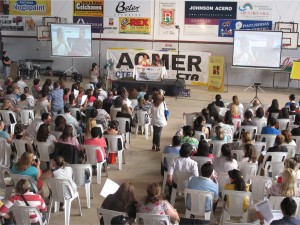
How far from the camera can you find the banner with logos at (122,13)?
61.9ft

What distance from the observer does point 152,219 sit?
16.0ft

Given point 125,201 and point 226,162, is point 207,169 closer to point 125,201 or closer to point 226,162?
point 226,162

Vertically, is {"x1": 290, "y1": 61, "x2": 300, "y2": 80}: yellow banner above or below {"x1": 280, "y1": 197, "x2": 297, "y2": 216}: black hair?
above

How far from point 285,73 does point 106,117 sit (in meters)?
10.2

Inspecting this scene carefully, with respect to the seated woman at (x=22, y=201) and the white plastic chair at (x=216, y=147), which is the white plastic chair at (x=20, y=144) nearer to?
the seated woman at (x=22, y=201)

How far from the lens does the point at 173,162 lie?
6.58 meters

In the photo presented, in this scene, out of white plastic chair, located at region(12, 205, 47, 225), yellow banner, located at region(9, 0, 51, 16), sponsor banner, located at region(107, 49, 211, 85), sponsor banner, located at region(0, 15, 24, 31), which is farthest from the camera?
A: sponsor banner, located at region(0, 15, 24, 31)

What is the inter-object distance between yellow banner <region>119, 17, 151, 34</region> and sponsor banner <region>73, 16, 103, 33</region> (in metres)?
0.93

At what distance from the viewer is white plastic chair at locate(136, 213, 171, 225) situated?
191 inches

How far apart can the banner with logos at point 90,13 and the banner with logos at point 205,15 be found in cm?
364

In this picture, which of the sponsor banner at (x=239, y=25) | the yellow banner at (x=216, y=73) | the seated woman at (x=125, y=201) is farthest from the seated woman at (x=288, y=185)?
the sponsor banner at (x=239, y=25)

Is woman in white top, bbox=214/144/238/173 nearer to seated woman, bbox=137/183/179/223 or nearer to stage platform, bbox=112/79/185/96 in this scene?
seated woman, bbox=137/183/179/223

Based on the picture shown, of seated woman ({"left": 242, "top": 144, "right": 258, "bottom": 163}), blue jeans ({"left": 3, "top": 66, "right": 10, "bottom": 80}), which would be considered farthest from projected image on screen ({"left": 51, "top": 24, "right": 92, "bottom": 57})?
seated woman ({"left": 242, "top": 144, "right": 258, "bottom": 163})

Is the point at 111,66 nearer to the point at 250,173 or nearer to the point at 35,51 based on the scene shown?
the point at 35,51
